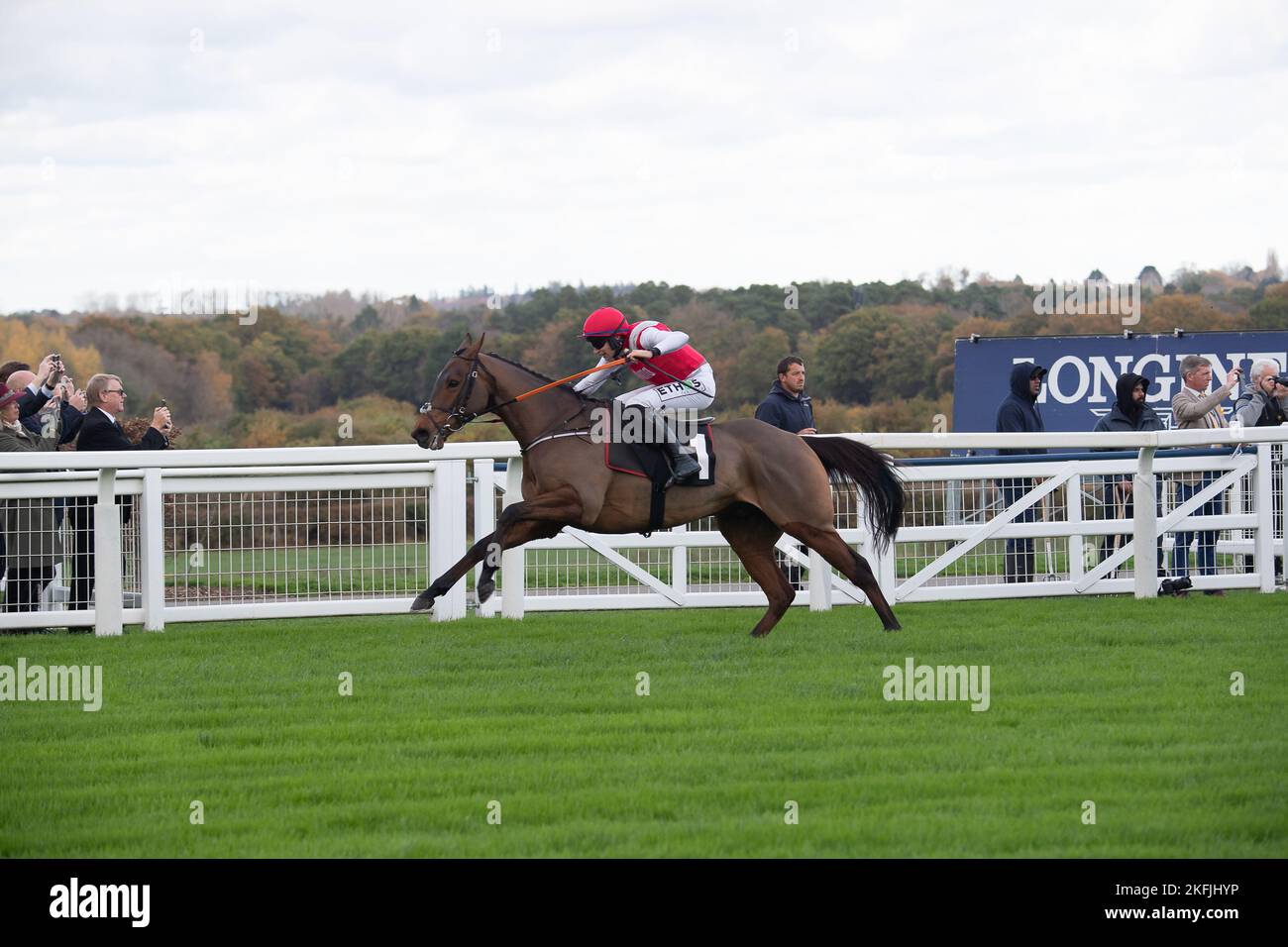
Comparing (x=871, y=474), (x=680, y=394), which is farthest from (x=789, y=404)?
(x=680, y=394)

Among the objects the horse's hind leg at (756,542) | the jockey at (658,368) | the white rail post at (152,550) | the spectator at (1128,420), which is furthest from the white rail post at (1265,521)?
the white rail post at (152,550)

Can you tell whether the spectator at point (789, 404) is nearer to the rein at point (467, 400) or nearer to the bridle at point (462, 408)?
the rein at point (467, 400)

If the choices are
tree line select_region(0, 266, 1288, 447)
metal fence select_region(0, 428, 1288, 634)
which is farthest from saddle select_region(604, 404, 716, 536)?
tree line select_region(0, 266, 1288, 447)

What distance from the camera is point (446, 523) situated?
10.4 m

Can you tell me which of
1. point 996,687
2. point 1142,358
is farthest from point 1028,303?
point 996,687

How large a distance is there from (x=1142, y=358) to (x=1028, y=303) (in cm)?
1936

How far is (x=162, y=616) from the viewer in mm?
9891

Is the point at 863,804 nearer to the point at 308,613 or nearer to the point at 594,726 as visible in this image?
the point at 594,726

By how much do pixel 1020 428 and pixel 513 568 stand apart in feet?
14.3

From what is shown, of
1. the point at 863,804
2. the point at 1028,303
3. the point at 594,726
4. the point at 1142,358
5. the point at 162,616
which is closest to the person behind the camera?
the point at 863,804

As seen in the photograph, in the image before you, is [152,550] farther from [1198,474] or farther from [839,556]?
[1198,474]

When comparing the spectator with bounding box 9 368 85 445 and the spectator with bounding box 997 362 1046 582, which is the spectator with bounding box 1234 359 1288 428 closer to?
the spectator with bounding box 997 362 1046 582

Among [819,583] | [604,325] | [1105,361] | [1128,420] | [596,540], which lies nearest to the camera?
[604,325]
